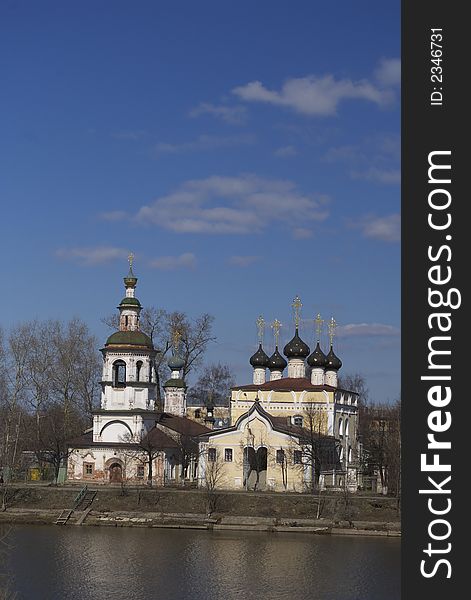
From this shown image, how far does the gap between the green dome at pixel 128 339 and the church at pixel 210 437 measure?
44 millimetres

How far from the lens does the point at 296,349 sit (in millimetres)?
51438

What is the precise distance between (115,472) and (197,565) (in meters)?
16.5

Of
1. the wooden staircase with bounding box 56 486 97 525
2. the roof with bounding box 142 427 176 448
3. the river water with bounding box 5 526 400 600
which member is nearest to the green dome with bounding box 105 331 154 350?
the roof with bounding box 142 427 176 448

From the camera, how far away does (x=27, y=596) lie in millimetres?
23438

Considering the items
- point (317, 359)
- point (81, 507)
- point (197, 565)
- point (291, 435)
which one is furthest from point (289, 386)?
point (197, 565)

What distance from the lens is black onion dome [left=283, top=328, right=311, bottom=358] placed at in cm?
5144

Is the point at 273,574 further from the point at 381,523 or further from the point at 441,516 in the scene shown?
the point at 441,516

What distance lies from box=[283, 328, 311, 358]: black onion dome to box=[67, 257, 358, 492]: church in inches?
74.3

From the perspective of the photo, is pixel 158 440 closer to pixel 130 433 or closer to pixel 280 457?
pixel 130 433

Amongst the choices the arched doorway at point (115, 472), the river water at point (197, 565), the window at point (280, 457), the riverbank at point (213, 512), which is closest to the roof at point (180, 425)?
the arched doorway at point (115, 472)

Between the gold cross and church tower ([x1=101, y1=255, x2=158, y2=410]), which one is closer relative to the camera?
church tower ([x1=101, y1=255, x2=158, y2=410])

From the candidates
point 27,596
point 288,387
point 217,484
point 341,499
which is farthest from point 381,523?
point 27,596

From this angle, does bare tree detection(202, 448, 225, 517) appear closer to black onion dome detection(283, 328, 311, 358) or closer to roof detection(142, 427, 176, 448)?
roof detection(142, 427, 176, 448)

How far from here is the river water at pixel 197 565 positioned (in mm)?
24453
